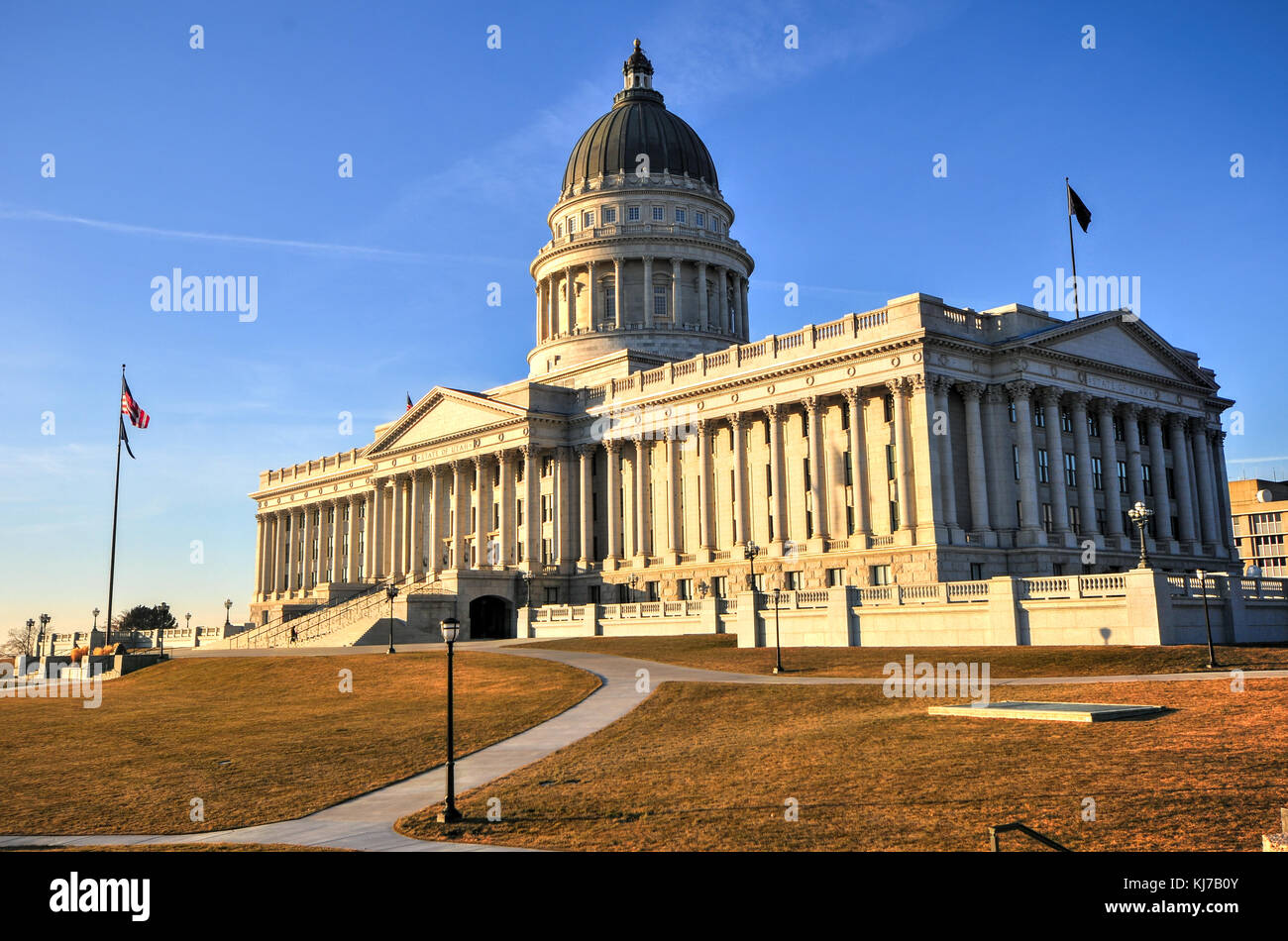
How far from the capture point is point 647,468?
3246 inches

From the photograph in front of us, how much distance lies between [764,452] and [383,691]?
3723 centimetres

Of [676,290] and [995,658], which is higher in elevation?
[676,290]

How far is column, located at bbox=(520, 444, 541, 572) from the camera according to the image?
86.6m

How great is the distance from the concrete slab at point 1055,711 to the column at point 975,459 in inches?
1541

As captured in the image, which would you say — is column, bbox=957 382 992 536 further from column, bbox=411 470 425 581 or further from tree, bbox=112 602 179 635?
tree, bbox=112 602 179 635

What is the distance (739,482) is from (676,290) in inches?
1300

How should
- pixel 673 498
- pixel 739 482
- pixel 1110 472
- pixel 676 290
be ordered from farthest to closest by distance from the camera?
pixel 676 290, pixel 673 498, pixel 739 482, pixel 1110 472

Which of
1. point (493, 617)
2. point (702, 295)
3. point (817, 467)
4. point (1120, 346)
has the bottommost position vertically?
point (493, 617)

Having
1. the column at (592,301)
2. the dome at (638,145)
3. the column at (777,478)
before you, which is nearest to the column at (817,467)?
the column at (777,478)

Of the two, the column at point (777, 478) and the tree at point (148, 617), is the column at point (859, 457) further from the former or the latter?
the tree at point (148, 617)

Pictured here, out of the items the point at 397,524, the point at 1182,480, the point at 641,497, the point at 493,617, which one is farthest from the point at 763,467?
the point at 397,524

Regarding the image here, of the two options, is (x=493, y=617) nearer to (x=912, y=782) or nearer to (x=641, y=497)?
(x=641, y=497)

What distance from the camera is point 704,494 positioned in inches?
3014
